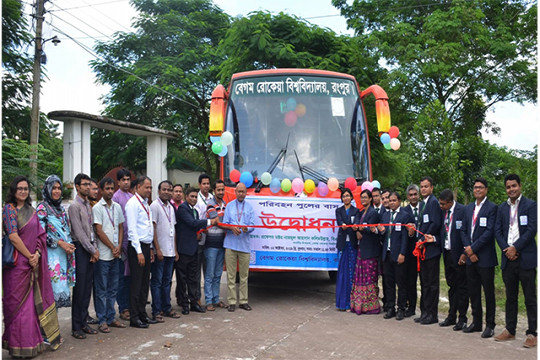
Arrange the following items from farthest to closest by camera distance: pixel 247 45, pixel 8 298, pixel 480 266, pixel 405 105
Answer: pixel 405 105
pixel 247 45
pixel 480 266
pixel 8 298

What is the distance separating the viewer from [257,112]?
786 centimetres

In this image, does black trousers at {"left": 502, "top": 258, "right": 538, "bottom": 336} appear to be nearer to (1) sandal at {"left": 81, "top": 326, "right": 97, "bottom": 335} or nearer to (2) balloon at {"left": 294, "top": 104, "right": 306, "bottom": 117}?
(2) balloon at {"left": 294, "top": 104, "right": 306, "bottom": 117}

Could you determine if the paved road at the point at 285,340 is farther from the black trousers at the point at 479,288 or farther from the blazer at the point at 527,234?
the blazer at the point at 527,234

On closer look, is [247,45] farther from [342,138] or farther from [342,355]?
[342,355]

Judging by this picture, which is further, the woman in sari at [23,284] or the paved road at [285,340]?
the paved road at [285,340]

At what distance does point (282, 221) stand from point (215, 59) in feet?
52.9

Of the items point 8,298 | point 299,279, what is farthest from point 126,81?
point 8,298

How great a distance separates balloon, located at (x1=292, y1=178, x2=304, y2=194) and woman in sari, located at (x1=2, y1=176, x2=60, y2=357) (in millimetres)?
3401

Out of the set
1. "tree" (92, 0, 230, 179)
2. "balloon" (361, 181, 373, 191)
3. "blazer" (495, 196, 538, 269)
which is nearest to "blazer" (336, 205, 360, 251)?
"balloon" (361, 181, 373, 191)

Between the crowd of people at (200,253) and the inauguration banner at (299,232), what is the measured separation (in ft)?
0.63

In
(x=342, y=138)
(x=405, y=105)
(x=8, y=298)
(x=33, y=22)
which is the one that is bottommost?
(x=8, y=298)

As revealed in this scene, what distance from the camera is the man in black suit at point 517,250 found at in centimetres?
544

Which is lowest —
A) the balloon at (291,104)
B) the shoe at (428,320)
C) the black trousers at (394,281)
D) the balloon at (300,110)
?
the shoe at (428,320)

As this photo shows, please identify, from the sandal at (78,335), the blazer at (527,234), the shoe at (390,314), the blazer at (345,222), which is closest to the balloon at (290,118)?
the blazer at (345,222)
